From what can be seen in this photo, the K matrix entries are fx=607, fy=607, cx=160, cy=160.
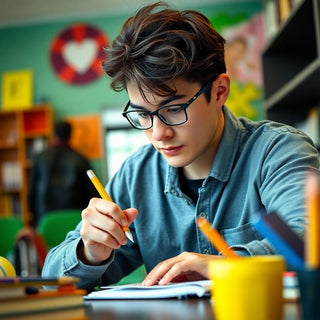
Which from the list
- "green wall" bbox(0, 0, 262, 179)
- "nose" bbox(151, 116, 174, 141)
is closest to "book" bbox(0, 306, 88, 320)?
"nose" bbox(151, 116, 174, 141)

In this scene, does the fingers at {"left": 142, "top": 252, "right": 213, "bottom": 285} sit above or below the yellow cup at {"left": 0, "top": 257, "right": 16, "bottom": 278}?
below

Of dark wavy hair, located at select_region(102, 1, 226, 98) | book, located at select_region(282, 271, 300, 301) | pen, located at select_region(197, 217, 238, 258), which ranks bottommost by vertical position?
book, located at select_region(282, 271, 300, 301)

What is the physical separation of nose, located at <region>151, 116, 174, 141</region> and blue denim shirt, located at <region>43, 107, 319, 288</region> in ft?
0.51

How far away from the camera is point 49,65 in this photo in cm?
709

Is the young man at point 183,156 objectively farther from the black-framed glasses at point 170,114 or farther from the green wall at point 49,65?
the green wall at point 49,65

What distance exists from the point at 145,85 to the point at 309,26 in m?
1.99

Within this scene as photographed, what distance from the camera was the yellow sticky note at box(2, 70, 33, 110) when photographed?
7.07 metres

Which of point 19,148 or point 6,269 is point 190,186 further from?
point 19,148

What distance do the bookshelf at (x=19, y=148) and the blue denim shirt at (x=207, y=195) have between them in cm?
543

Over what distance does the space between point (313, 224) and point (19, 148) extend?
21.7ft

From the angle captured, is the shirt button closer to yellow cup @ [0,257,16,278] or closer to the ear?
the ear

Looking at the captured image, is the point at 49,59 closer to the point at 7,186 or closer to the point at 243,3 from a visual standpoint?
the point at 7,186

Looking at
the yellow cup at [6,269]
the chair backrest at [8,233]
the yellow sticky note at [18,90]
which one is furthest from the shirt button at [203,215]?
the yellow sticky note at [18,90]

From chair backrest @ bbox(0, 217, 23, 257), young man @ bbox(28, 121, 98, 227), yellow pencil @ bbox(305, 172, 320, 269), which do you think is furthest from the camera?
young man @ bbox(28, 121, 98, 227)
